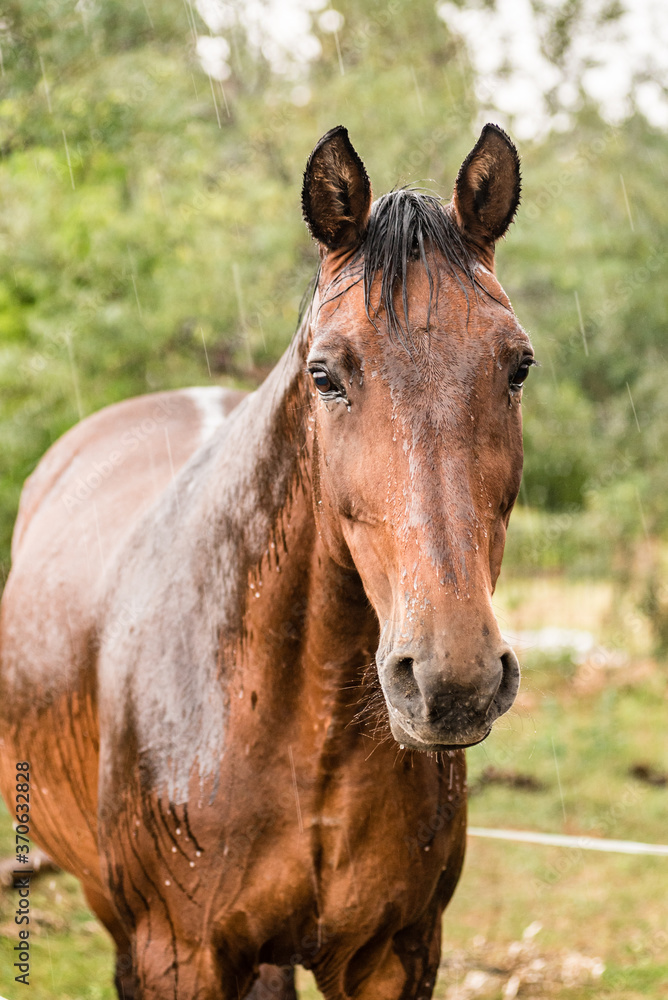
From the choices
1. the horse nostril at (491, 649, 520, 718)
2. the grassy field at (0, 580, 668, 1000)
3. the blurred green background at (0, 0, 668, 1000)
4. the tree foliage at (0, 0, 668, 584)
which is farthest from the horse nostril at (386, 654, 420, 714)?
the tree foliage at (0, 0, 668, 584)

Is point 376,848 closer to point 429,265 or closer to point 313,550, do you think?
point 313,550

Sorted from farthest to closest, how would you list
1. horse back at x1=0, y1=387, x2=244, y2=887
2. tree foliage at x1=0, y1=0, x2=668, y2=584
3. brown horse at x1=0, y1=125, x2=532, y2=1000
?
1. tree foliage at x1=0, y1=0, x2=668, y2=584
2. horse back at x1=0, y1=387, x2=244, y2=887
3. brown horse at x1=0, y1=125, x2=532, y2=1000

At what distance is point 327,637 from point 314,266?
18.5ft

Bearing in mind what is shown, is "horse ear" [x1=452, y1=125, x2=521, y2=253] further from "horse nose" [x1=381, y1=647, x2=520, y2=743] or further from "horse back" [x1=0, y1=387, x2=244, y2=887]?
"horse back" [x1=0, y1=387, x2=244, y2=887]

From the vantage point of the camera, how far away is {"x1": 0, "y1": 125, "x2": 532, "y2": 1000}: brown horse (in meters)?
1.65

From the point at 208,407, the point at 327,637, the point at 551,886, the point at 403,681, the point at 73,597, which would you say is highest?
the point at 208,407

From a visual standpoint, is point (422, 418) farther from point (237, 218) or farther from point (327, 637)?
point (237, 218)

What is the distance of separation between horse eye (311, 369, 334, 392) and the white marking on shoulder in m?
1.69

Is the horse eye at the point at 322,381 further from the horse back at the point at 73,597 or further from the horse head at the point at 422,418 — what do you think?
the horse back at the point at 73,597

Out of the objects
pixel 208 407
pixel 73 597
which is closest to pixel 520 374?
pixel 73 597

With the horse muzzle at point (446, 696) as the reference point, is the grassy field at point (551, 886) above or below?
below

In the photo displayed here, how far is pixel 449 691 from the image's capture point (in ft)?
4.92

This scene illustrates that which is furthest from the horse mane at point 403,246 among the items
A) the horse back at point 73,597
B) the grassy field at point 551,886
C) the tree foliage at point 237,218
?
the tree foliage at point 237,218

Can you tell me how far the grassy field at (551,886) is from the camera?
14.8 feet
